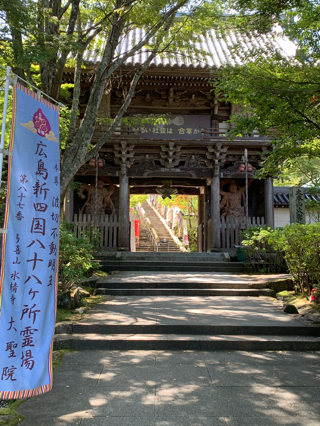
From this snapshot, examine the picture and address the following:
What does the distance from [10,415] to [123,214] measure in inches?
383

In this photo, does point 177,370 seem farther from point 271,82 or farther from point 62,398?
point 271,82

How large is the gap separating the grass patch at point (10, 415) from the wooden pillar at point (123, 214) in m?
9.12

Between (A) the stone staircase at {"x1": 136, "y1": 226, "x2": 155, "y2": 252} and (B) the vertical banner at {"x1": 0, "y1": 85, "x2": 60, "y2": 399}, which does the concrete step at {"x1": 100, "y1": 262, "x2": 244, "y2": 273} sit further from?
(A) the stone staircase at {"x1": 136, "y1": 226, "x2": 155, "y2": 252}

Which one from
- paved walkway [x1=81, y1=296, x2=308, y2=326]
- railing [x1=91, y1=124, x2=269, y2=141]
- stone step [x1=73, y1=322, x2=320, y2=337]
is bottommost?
stone step [x1=73, y1=322, x2=320, y2=337]

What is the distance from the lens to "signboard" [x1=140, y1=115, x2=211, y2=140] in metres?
12.9

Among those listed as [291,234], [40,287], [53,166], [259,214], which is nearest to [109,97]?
[259,214]

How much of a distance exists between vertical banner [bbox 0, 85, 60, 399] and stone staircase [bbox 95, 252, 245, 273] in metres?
6.74

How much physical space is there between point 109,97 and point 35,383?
454 inches

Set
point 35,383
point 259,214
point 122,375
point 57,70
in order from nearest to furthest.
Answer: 1. point 35,383
2. point 122,375
3. point 57,70
4. point 259,214

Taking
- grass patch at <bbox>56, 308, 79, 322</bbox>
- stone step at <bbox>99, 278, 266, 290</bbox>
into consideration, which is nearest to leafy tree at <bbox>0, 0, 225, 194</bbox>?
grass patch at <bbox>56, 308, 79, 322</bbox>

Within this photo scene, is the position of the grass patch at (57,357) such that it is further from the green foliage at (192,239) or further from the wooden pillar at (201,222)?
the green foliage at (192,239)

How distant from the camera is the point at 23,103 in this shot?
3.05 meters

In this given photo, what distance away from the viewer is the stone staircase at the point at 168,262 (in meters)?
10.4

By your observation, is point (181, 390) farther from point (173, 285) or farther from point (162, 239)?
point (162, 239)
